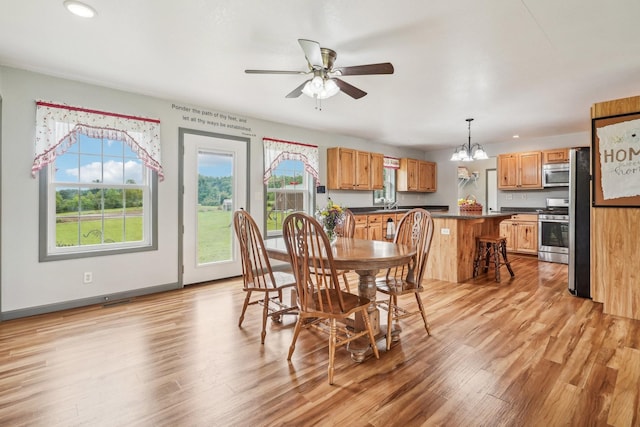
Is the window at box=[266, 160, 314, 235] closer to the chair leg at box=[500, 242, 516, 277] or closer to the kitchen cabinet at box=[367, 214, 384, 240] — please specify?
the kitchen cabinet at box=[367, 214, 384, 240]

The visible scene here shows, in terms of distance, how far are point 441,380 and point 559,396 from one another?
2.08 ft

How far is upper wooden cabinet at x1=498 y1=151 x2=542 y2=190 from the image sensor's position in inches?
252

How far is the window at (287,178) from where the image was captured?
5.05 meters

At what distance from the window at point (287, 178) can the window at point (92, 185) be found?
1.68m

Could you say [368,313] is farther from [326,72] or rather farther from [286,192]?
[286,192]

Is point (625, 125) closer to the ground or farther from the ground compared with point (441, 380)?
farther from the ground

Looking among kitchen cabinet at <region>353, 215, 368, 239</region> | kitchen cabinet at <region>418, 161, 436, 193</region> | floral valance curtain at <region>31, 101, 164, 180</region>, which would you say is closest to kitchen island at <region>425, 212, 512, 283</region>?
kitchen cabinet at <region>353, 215, 368, 239</region>

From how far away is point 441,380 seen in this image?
1973 mm

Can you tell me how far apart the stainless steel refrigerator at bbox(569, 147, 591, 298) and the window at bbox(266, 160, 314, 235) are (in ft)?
12.2

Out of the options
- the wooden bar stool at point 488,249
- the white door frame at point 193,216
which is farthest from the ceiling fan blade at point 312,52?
the wooden bar stool at point 488,249

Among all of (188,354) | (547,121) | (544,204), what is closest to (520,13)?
(188,354)

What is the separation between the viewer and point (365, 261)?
6.77 ft

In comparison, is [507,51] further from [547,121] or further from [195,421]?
[195,421]

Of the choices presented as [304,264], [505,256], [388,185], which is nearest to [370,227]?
[388,185]
